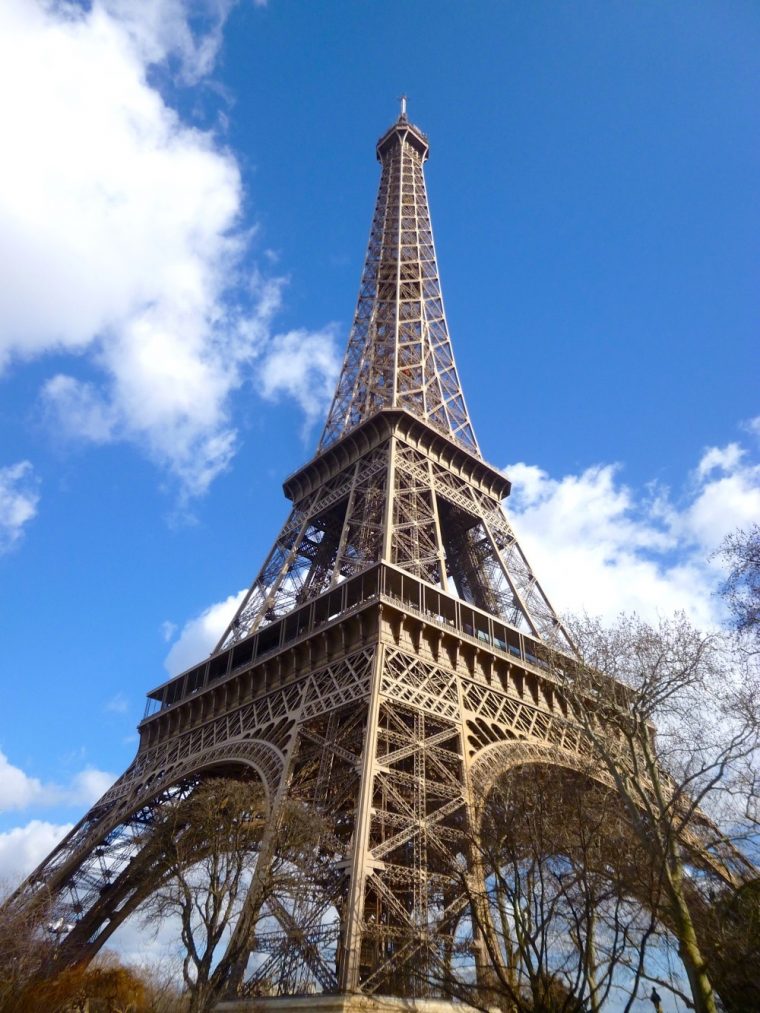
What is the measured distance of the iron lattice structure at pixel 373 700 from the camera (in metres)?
17.7

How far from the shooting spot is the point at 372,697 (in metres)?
22.2

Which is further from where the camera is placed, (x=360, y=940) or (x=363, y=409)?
(x=363, y=409)

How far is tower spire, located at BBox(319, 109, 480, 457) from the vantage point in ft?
141

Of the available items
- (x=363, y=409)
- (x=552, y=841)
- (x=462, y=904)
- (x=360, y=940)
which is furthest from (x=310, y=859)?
(x=363, y=409)

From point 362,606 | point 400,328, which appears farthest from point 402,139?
point 362,606

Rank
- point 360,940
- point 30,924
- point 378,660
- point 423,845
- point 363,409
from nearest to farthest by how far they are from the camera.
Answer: point 360,940 → point 423,845 → point 378,660 → point 30,924 → point 363,409

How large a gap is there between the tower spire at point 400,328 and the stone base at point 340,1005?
27.9 metres

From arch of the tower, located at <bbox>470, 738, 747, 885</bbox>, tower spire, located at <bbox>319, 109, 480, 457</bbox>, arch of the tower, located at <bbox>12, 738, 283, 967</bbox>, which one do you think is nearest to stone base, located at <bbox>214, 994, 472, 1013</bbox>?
arch of the tower, located at <bbox>470, 738, 747, 885</bbox>

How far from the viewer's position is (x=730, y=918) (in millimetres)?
14602

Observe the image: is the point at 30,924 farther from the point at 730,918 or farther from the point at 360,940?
the point at 730,918

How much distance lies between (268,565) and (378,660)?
15.3 metres

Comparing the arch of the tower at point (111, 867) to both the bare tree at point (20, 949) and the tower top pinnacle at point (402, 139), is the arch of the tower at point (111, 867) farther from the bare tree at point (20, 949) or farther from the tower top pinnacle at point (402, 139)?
the tower top pinnacle at point (402, 139)

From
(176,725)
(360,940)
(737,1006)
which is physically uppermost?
(176,725)

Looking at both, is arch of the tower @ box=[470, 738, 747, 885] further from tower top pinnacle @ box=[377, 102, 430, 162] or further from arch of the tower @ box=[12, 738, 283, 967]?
tower top pinnacle @ box=[377, 102, 430, 162]
